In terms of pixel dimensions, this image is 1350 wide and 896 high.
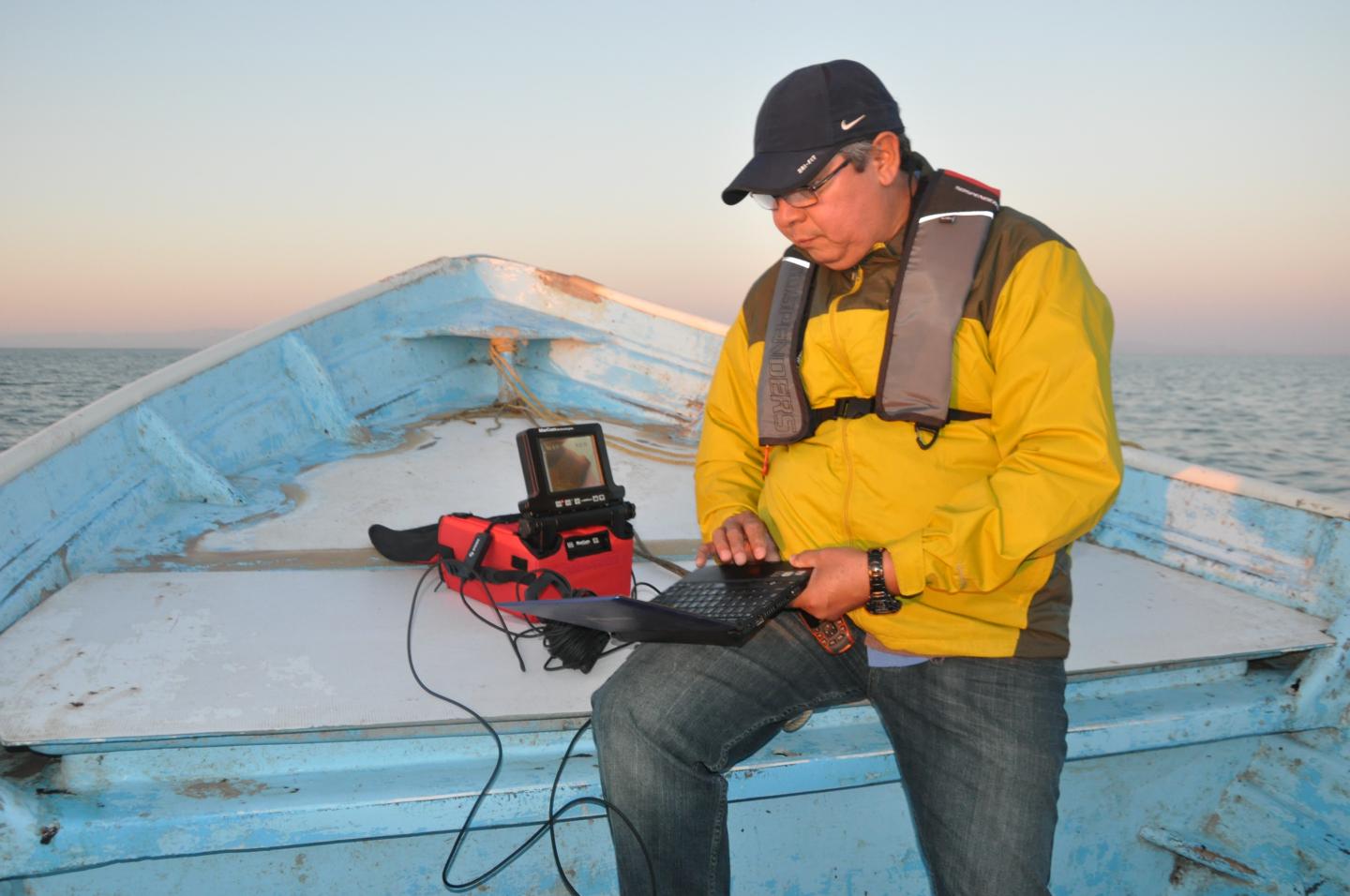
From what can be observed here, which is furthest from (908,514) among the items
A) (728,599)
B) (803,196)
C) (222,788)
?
(222,788)

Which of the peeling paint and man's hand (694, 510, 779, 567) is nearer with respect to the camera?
the peeling paint

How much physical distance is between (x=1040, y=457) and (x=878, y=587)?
0.35m

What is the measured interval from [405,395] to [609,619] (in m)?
3.79

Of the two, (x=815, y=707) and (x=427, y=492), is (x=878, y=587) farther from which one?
(x=427, y=492)

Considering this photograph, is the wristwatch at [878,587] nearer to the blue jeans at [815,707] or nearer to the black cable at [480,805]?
the blue jeans at [815,707]

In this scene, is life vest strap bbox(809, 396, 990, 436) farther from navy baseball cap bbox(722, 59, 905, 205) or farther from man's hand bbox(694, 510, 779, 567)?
navy baseball cap bbox(722, 59, 905, 205)

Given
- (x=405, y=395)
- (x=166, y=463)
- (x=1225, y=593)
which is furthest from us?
(x=405, y=395)

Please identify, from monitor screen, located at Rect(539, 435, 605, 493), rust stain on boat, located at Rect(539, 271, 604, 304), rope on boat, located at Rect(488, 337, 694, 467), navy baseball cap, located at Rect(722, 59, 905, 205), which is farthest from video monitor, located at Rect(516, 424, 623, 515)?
rust stain on boat, located at Rect(539, 271, 604, 304)

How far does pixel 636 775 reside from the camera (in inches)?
61.9

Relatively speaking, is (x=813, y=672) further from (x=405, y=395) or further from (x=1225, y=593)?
(x=405, y=395)

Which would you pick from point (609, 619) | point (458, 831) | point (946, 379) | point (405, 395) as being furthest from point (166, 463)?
point (946, 379)

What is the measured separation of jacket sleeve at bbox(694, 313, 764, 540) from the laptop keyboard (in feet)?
0.99

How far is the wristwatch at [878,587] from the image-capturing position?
1.56 m

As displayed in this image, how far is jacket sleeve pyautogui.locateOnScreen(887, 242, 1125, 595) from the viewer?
1473 mm
